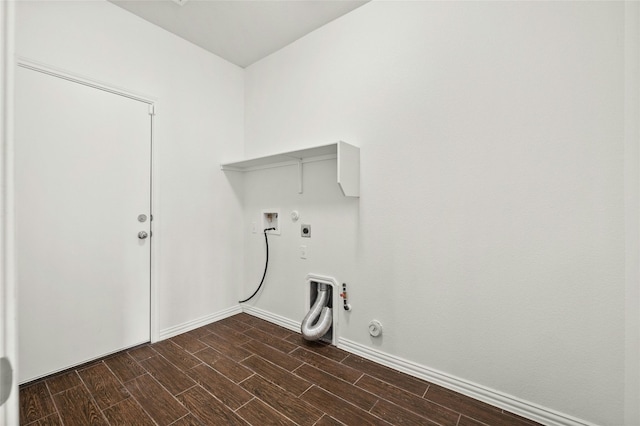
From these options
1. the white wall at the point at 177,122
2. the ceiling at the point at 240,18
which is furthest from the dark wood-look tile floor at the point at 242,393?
the ceiling at the point at 240,18

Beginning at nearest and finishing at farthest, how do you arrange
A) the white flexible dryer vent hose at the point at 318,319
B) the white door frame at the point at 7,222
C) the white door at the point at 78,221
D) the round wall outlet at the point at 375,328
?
1. the white door frame at the point at 7,222
2. the white door at the point at 78,221
3. the round wall outlet at the point at 375,328
4. the white flexible dryer vent hose at the point at 318,319

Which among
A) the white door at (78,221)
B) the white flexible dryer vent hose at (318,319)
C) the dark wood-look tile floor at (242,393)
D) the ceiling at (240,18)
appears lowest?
the dark wood-look tile floor at (242,393)

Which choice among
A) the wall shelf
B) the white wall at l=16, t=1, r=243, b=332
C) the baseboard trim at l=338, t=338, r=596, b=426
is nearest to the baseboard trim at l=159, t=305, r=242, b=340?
the white wall at l=16, t=1, r=243, b=332

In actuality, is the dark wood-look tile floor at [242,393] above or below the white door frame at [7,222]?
below

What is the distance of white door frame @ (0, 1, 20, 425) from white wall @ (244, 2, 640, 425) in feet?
6.12

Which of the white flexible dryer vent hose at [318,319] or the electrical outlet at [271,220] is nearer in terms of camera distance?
the white flexible dryer vent hose at [318,319]

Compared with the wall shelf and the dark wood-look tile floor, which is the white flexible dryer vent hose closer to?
the dark wood-look tile floor

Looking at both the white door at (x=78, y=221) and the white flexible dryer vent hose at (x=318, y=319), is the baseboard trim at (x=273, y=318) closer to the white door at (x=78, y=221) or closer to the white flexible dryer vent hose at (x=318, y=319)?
the white flexible dryer vent hose at (x=318, y=319)

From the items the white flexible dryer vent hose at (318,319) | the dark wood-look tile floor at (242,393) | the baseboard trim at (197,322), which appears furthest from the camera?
the baseboard trim at (197,322)

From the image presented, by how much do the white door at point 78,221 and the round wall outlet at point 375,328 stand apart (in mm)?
1876

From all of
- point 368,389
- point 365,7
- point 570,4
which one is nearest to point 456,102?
point 570,4

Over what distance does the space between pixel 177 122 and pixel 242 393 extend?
2.29 m

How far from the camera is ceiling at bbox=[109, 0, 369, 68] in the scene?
83.4 inches

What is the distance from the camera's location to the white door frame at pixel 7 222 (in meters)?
0.37
